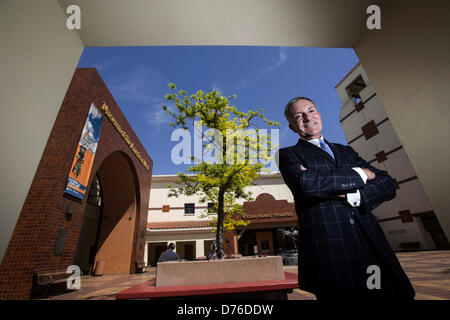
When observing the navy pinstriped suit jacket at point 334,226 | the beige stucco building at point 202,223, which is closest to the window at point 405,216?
the beige stucco building at point 202,223

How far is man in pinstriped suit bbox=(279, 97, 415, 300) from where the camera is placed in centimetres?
106

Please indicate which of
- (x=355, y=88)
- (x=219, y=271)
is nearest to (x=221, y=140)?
(x=219, y=271)

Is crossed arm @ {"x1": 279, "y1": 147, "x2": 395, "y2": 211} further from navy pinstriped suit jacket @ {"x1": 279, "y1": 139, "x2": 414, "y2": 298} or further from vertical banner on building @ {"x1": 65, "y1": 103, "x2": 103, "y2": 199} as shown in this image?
vertical banner on building @ {"x1": 65, "y1": 103, "x2": 103, "y2": 199}

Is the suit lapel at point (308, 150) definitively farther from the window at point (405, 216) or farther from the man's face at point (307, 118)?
the window at point (405, 216)

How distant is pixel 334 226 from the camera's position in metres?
1.19

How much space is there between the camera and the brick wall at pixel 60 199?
608 centimetres

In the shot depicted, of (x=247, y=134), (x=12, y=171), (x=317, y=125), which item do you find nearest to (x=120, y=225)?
(x=247, y=134)

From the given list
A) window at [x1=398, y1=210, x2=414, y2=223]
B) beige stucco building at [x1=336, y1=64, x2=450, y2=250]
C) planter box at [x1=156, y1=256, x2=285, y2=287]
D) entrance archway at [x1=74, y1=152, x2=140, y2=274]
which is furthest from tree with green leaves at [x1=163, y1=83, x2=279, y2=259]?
window at [x1=398, y1=210, x2=414, y2=223]

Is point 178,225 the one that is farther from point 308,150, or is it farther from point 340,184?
point 340,184

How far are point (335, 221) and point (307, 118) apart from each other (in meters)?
0.70

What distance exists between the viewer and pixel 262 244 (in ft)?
59.0

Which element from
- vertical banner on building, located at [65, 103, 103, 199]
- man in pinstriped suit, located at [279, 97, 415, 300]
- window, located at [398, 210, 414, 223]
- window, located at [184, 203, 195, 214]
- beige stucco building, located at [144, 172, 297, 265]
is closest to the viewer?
man in pinstriped suit, located at [279, 97, 415, 300]

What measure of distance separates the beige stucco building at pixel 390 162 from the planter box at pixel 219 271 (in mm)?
14611

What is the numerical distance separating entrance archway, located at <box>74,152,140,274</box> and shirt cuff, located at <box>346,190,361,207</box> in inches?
518
